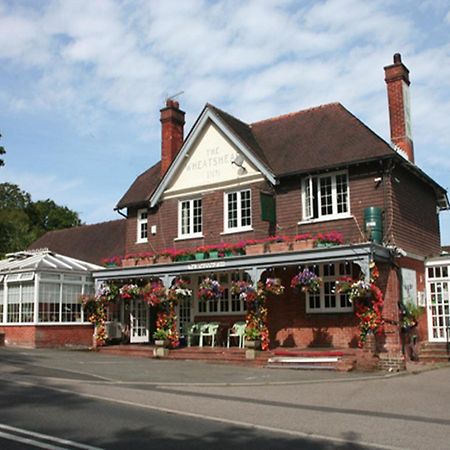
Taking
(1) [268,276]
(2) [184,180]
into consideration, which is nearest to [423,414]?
(1) [268,276]

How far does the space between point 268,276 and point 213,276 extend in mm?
2172

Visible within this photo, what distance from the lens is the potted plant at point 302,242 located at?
18.6 m

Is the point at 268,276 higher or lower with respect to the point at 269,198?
lower

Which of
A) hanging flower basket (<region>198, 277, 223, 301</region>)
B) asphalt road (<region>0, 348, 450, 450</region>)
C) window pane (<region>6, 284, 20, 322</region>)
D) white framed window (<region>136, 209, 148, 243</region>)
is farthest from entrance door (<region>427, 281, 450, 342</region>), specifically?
window pane (<region>6, 284, 20, 322</region>)

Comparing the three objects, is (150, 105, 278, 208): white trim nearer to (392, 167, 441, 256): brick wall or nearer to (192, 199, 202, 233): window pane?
(192, 199, 202, 233): window pane

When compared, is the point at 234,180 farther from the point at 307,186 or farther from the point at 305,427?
the point at 305,427

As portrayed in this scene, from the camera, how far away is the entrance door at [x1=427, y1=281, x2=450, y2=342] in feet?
66.7

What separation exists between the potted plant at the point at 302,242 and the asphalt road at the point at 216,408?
3.93 m

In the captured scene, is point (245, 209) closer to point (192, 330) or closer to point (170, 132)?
point (192, 330)

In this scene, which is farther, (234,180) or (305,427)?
(234,180)

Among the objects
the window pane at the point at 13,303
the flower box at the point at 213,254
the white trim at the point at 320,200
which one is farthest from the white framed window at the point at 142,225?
the white trim at the point at 320,200

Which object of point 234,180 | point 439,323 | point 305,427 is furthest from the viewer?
point 234,180

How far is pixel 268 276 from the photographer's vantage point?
20688 millimetres

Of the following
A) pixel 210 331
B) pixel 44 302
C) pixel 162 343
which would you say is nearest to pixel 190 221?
pixel 210 331
